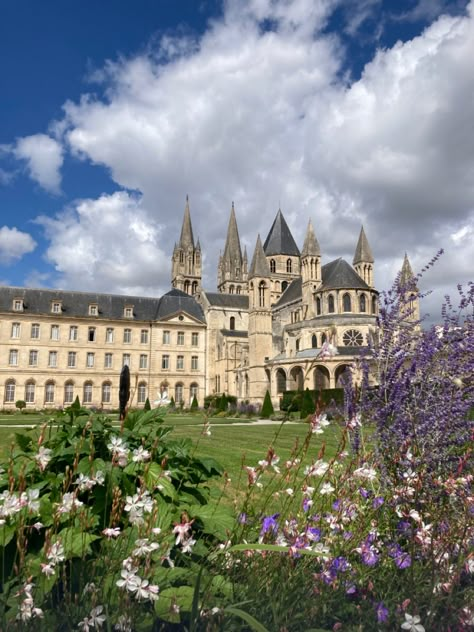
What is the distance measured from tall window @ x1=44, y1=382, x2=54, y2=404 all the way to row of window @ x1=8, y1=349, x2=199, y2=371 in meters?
1.71

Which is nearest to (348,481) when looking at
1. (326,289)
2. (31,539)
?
(31,539)

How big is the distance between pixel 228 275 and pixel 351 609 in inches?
2814

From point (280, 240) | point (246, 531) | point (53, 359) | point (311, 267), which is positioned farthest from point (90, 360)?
point (246, 531)

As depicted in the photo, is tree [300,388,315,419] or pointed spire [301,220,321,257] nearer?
tree [300,388,315,419]

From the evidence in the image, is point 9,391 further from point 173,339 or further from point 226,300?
point 226,300

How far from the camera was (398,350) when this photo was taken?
14.8ft

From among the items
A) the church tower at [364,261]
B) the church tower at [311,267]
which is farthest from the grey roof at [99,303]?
the church tower at [364,261]

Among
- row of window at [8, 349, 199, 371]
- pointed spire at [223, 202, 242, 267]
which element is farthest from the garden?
pointed spire at [223, 202, 242, 267]

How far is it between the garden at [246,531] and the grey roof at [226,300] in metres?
52.7

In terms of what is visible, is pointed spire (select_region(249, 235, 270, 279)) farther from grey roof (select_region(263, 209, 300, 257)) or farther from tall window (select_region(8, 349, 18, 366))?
tall window (select_region(8, 349, 18, 366))

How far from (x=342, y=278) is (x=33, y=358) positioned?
1217 inches

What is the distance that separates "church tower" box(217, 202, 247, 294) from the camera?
241 feet

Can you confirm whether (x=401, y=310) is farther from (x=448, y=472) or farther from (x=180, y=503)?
(x=180, y=503)

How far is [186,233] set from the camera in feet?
243
